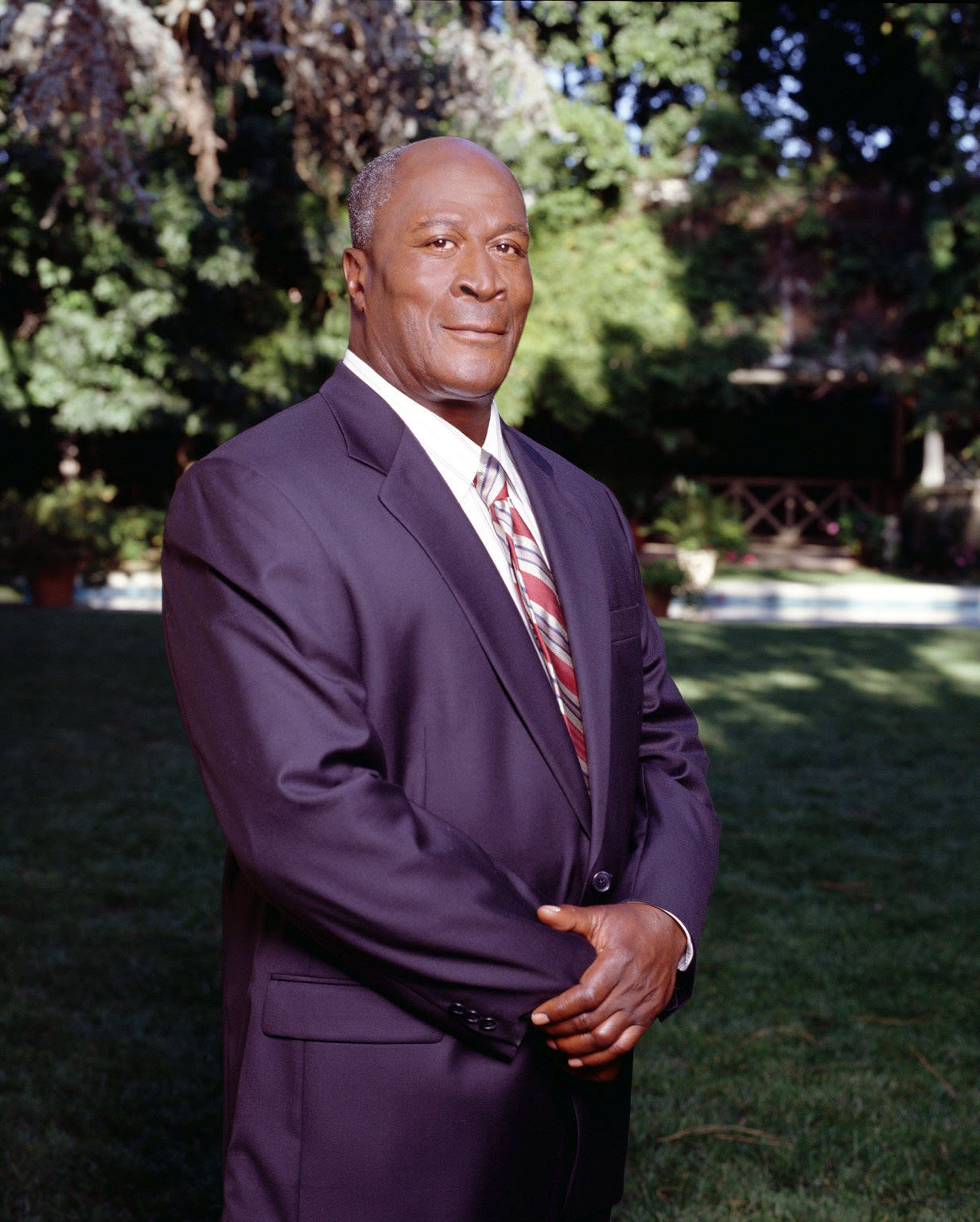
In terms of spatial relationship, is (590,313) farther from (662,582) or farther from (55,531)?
(55,531)

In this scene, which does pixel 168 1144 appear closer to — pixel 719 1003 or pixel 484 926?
pixel 719 1003

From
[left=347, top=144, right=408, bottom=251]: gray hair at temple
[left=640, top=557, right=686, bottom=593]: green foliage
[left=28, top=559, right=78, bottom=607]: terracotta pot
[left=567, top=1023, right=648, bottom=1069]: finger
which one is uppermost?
[left=347, top=144, right=408, bottom=251]: gray hair at temple

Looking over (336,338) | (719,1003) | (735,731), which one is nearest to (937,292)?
(336,338)

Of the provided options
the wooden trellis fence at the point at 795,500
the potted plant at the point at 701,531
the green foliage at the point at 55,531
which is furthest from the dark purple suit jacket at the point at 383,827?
the wooden trellis fence at the point at 795,500

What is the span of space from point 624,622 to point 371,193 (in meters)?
0.76

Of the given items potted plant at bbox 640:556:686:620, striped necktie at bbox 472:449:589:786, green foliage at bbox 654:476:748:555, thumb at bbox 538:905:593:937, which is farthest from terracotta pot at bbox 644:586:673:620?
thumb at bbox 538:905:593:937

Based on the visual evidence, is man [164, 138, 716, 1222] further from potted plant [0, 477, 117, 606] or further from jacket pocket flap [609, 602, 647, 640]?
potted plant [0, 477, 117, 606]

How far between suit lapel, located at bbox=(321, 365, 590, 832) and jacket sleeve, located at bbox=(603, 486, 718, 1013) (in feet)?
0.53

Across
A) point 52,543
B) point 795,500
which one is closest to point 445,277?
point 52,543

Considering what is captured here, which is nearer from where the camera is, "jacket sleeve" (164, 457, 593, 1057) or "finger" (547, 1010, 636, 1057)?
"jacket sleeve" (164, 457, 593, 1057)

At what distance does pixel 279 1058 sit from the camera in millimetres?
1686

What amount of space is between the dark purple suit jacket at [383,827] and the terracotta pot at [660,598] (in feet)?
43.0

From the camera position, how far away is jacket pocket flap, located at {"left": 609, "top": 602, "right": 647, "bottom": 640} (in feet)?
6.42

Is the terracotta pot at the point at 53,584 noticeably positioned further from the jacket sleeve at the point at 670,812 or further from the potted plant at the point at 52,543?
the jacket sleeve at the point at 670,812
